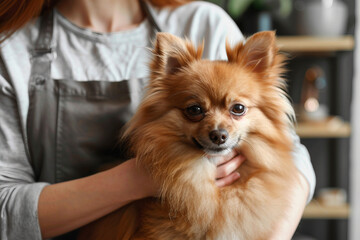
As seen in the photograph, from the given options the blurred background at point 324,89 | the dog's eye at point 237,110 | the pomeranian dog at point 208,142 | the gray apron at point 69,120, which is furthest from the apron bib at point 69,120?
the blurred background at point 324,89

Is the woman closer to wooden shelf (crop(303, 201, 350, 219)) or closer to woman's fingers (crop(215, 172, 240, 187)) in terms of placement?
woman's fingers (crop(215, 172, 240, 187))

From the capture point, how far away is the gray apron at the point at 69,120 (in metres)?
1.36

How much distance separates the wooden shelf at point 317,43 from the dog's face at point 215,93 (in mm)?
1287

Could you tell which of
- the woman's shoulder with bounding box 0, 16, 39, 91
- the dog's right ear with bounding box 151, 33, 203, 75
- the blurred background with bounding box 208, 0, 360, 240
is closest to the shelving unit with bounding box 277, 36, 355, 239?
the blurred background with bounding box 208, 0, 360, 240

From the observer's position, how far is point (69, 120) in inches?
53.9

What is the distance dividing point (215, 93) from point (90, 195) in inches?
20.7

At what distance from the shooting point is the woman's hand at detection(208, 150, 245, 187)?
48.1 inches

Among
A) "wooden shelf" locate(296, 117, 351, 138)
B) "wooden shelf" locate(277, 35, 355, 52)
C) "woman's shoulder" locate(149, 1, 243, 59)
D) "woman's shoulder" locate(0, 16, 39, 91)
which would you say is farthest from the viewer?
"wooden shelf" locate(296, 117, 351, 138)

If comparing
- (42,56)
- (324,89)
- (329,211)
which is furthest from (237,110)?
(324,89)

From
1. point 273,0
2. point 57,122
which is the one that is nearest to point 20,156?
point 57,122

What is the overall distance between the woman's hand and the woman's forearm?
0.22 metres

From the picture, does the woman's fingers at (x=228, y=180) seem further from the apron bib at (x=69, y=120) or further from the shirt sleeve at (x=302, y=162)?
the apron bib at (x=69, y=120)

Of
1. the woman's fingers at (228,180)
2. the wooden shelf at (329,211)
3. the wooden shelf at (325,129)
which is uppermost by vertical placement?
the woman's fingers at (228,180)

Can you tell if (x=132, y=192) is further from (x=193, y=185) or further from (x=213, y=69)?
(x=213, y=69)
